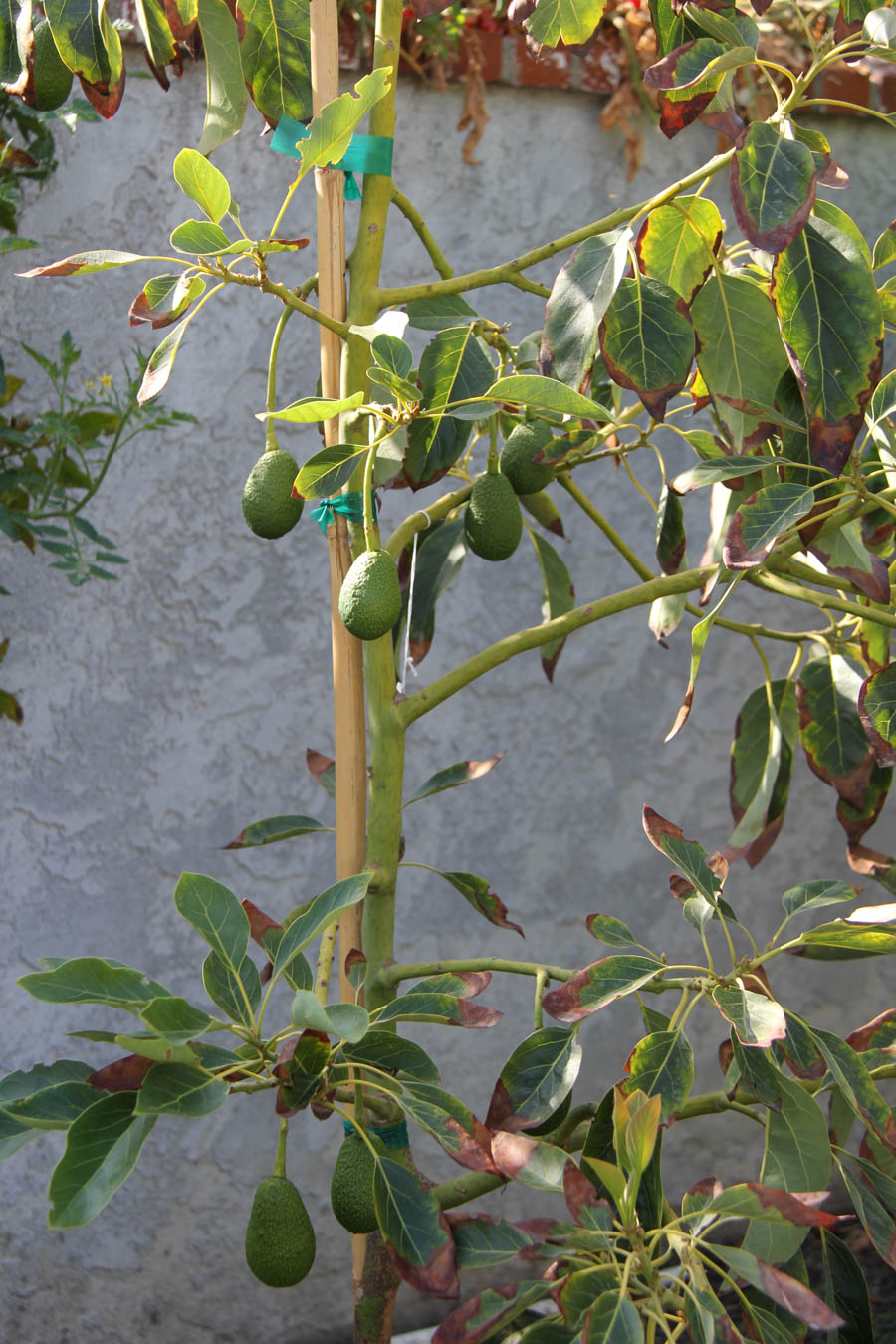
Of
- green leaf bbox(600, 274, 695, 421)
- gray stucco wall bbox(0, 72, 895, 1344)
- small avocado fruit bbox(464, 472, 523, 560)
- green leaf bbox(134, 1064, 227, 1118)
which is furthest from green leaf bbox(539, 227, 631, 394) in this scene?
gray stucco wall bbox(0, 72, 895, 1344)

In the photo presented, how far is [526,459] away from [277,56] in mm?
330

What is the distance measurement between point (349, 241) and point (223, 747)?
2.63 feet

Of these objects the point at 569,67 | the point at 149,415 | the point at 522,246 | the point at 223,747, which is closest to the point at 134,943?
the point at 223,747

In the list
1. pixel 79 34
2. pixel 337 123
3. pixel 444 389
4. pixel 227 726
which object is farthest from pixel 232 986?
pixel 227 726

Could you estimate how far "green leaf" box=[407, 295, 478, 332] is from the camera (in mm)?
755

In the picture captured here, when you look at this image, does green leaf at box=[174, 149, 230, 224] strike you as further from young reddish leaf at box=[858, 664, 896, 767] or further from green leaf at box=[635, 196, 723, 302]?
young reddish leaf at box=[858, 664, 896, 767]

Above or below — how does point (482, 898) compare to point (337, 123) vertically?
below

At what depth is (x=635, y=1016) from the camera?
6.17 feet

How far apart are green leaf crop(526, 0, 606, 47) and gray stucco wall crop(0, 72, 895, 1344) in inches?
37.1

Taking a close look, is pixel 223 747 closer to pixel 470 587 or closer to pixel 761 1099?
pixel 470 587

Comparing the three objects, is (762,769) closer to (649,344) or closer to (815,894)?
(815,894)

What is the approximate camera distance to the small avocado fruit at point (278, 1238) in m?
0.66

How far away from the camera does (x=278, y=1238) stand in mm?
656

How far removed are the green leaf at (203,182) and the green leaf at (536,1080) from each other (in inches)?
21.7
